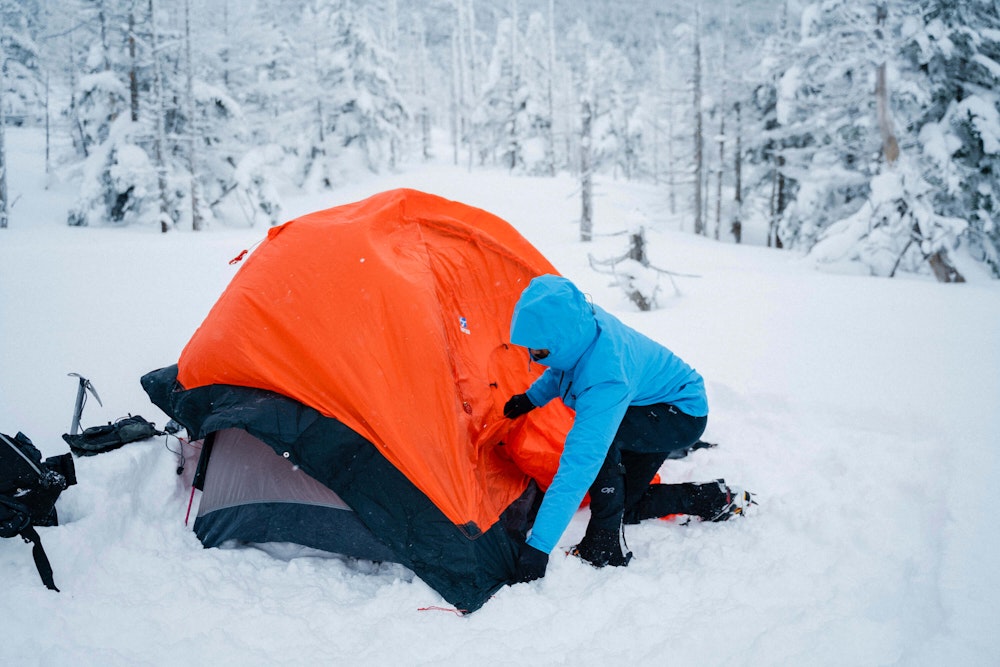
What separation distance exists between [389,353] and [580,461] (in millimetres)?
1226

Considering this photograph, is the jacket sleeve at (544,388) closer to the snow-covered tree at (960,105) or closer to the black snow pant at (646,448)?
the black snow pant at (646,448)

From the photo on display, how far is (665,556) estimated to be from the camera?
295 cm

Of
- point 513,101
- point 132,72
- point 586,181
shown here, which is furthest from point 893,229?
point 513,101

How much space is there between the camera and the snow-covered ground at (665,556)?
7.52ft

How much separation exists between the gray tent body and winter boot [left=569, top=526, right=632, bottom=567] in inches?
39.9

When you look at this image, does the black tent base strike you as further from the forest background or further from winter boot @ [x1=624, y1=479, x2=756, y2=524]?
the forest background

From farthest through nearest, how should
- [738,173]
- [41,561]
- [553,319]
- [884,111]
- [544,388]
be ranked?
[738,173]
[884,111]
[544,388]
[553,319]
[41,561]

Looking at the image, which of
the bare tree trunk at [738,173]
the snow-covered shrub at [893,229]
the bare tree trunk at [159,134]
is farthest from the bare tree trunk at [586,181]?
the bare tree trunk at [159,134]

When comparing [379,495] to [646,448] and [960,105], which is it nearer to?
[646,448]

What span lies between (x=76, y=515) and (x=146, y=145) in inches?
605

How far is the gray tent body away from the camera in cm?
Result: 289

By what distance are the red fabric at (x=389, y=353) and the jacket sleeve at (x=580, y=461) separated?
1.20 ft

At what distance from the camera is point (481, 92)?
3581cm

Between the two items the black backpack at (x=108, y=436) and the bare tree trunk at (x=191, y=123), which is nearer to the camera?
the black backpack at (x=108, y=436)
